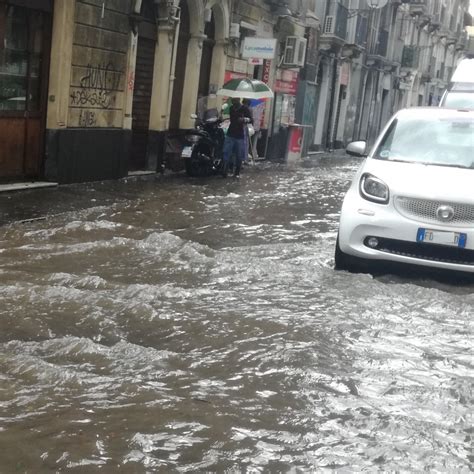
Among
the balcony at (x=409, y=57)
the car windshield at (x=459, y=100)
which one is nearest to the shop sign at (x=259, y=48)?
the car windshield at (x=459, y=100)

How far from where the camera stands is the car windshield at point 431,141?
739cm

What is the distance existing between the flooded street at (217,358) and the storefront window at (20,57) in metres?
3.15

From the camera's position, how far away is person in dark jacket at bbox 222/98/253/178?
575 inches

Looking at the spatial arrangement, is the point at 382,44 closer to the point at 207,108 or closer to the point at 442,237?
the point at 207,108

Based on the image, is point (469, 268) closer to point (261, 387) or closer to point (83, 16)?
point (261, 387)

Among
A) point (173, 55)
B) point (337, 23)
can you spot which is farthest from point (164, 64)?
point (337, 23)

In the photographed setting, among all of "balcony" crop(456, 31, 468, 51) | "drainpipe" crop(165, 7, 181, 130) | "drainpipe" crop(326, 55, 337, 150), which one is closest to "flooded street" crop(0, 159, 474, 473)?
"drainpipe" crop(165, 7, 181, 130)

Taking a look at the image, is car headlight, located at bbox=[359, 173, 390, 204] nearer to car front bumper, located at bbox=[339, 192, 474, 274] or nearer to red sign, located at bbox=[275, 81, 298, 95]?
car front bumper, located at bbox=[339, 192, 474, 274]

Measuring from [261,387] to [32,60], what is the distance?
28.0 feet

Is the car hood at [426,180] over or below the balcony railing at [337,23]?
below

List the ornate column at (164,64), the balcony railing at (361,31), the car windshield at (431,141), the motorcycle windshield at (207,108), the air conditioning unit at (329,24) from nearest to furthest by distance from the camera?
the car windshield at (431,141) → the ornate column at (164,64) → the motorcycle windshield at (207,108) → the air conditioning unit at (329,24) → the balcony railing at (361,31)

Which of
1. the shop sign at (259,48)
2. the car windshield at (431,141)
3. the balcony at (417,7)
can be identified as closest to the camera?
the car windshield at (431,141)

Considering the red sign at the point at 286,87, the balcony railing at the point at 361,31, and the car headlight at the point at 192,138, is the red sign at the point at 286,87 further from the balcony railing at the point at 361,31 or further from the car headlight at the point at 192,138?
the balcony railing at the point at 361,31

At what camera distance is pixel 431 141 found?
7637 millimetres
